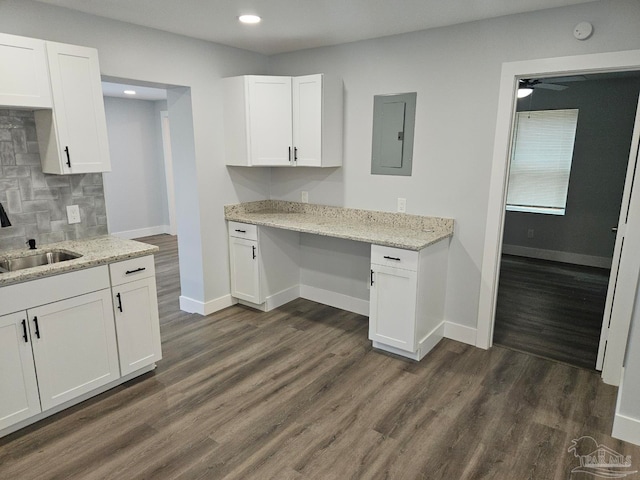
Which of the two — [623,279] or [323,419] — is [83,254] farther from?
[623,279]

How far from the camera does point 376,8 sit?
2.68 m

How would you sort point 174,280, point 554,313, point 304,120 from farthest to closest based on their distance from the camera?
point 174,280
point 554,313
point 304,120

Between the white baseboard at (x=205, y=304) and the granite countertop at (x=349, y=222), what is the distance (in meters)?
0.82

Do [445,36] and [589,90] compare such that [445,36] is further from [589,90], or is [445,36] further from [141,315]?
[589,90]

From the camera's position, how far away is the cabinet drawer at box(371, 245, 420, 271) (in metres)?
2.89

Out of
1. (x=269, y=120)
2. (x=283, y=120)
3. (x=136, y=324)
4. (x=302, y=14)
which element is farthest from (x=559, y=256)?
(x=136, y=324)

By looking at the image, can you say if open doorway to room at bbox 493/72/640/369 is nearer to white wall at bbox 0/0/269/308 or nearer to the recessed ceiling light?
white wall at bbox 0/0/269/308

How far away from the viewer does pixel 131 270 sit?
8.72 ft

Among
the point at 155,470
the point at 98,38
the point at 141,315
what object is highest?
the point at 98,38

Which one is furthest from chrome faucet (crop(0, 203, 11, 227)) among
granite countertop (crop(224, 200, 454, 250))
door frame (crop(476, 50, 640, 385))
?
door frame (crop(476, 50, 640, 385))

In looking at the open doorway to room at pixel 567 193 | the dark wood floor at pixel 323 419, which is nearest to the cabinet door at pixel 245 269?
the dark wood floor at pixel 323 419

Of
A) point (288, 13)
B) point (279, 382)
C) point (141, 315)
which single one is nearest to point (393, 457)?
point (279, 382)

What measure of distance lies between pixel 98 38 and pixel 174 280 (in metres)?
2.86

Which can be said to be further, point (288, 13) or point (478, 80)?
point (478, 80)
